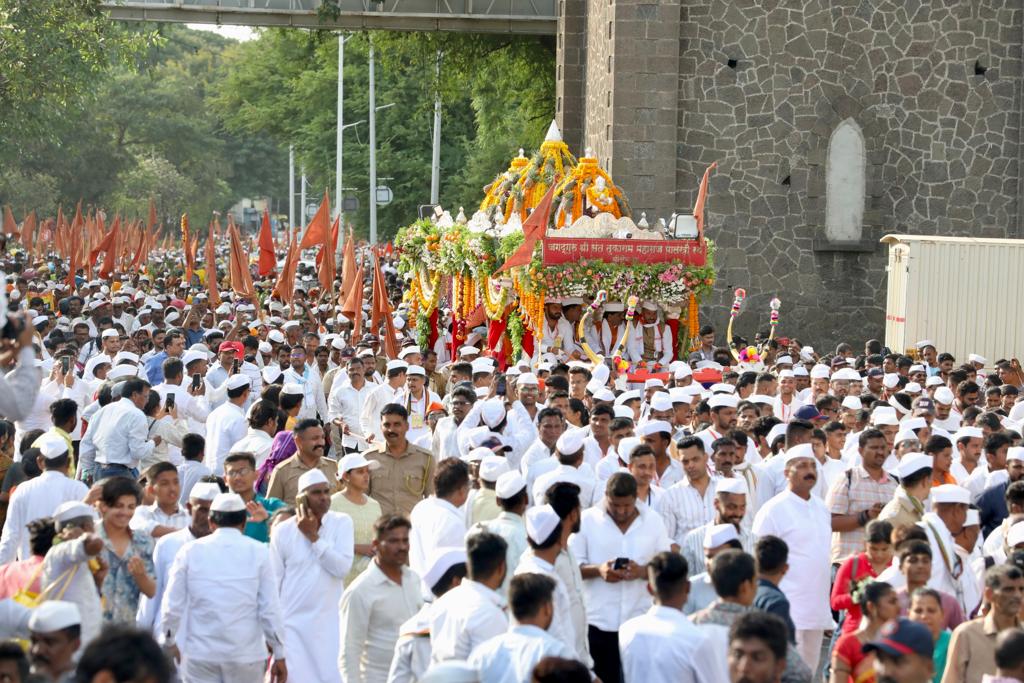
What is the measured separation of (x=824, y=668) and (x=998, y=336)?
503 inches

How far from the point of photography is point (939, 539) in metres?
8.62

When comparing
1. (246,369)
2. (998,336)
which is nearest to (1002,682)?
(246,369)

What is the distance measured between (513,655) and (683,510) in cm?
359

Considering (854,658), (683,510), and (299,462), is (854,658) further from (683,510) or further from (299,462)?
(299,462)

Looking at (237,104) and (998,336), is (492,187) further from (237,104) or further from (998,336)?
(237,104)

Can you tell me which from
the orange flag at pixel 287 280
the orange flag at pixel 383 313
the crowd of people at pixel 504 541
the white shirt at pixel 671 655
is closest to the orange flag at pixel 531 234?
the orange flag at pixel 383 313

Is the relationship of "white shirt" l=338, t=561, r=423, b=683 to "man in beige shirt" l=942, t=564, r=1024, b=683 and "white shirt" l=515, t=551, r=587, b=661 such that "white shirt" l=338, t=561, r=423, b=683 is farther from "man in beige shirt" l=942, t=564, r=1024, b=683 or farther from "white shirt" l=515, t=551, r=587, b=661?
"man in beige shirt" l=942, t=564, r=1024, b=683

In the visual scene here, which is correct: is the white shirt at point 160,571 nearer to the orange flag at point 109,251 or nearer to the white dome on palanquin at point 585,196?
the white dome on palanquin at point 585,196

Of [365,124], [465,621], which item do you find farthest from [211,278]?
[365,124]

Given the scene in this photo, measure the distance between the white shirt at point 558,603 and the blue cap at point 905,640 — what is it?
1503 millimetres

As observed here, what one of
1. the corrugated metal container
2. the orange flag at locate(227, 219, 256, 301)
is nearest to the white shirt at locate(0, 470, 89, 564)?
the orange flag at locate(227, 219, 256, 301)

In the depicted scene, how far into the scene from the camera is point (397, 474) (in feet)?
35.4

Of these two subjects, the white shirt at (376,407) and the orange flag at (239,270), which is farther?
the orange flag at (239,270)

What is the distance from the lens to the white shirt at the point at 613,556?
8734 millimetres
